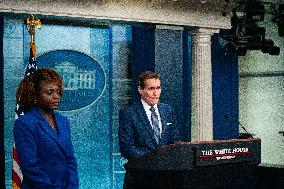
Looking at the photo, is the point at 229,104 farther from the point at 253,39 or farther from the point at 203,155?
the point at 203,155

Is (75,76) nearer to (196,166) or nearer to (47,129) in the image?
(196,166)

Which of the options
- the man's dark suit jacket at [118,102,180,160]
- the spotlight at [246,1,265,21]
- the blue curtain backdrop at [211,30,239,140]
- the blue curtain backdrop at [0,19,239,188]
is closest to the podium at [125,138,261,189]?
the man's dark suit jacket at [118,102,180,160]

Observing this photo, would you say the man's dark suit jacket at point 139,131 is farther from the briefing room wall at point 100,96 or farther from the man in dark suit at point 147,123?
the briefing room wall at point 100,96

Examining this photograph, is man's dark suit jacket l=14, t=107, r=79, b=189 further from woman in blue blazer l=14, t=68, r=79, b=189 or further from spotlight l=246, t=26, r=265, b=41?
spotlight l=246, t=26, r=265, b=41

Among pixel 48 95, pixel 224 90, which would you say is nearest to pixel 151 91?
pixel 48 95

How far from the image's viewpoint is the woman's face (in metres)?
2.31

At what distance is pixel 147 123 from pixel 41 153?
1038 mm

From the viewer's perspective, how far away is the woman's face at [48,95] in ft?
7.57

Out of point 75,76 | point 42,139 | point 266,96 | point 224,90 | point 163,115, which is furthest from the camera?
point 266,96

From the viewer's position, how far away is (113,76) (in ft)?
19.9

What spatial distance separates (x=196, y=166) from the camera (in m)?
2.64

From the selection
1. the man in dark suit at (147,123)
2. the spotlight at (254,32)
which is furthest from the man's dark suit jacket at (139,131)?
the spotlight at (254,32)

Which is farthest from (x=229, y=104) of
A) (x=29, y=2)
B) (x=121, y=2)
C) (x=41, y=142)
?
(x=41, y=142)

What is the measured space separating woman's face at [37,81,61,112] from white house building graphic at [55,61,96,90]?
11.2ft
